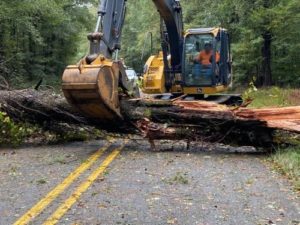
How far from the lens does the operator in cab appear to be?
14641 mm

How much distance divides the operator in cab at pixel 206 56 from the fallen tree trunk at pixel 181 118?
12.8 ft

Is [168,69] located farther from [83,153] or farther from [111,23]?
[83,153]

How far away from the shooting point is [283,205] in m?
6.25

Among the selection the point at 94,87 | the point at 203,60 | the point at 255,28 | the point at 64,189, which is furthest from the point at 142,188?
the point at 255,28

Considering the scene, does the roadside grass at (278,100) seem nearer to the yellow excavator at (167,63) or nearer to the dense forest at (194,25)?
the dense forest at (194,25)

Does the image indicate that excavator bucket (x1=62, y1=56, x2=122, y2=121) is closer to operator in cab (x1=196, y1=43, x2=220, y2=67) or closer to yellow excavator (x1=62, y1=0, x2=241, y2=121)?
yellow excavator (x1=62, y1=0, x2=241, y2=121)

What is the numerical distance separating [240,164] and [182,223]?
3.83m

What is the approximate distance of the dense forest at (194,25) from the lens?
25.0m

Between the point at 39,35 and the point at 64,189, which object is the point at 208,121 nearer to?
the point at 64,189

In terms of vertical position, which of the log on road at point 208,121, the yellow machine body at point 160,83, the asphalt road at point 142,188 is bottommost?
the asphalt road at point 142,188

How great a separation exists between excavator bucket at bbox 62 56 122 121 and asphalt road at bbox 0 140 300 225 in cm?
87

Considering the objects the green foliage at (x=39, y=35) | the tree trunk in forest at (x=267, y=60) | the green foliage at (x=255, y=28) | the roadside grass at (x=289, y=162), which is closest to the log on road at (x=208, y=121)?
the roadside grass at (x=289, y=162)

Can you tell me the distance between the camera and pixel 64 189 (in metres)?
7.04

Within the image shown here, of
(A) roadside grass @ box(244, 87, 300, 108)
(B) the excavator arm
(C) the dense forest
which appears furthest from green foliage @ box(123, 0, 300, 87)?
(B) the excavator arm
